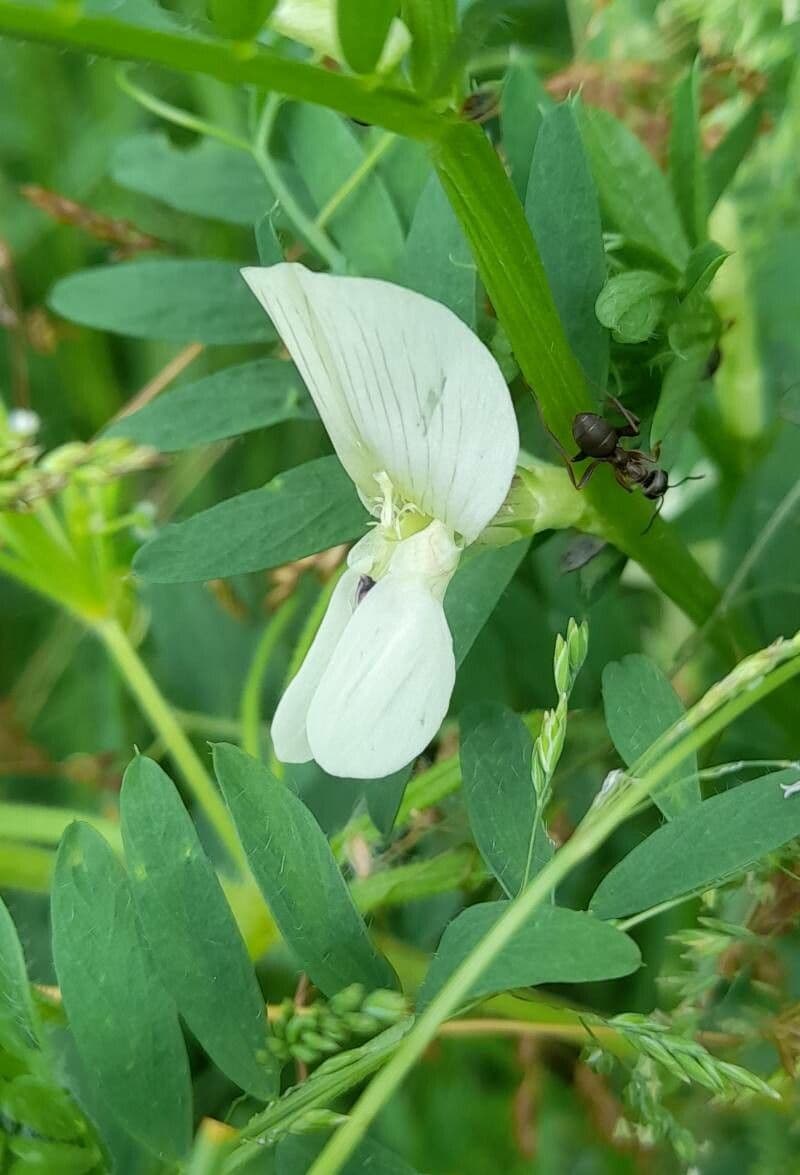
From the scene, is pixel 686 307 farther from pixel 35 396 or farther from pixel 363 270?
pixel 35 396

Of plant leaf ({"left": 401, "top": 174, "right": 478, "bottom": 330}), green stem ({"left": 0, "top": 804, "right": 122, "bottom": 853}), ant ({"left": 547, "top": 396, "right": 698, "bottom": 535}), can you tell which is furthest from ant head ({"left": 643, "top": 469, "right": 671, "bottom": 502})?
green stem ({"left": 0, "top": 804, "right": 122, "bottom": 853})

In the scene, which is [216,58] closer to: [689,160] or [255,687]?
[689,160]

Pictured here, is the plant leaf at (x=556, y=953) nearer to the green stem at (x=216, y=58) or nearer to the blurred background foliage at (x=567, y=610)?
the blurred background foliage at (x=567, y=610)

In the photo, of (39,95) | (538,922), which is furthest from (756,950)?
(39,95)

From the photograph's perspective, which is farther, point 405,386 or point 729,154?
point 729,154

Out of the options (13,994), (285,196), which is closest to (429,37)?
(285,196)

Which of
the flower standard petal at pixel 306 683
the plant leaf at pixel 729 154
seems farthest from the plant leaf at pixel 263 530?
the plant leaf at pixel 729 154

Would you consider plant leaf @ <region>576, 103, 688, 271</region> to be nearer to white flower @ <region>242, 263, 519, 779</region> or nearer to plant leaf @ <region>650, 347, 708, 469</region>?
plant leaf @ <region>650, 347, 708, 469</region>

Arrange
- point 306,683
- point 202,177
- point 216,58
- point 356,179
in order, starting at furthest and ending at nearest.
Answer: point 202,177 < point 356,179 < point 306,683 < point 216,58
